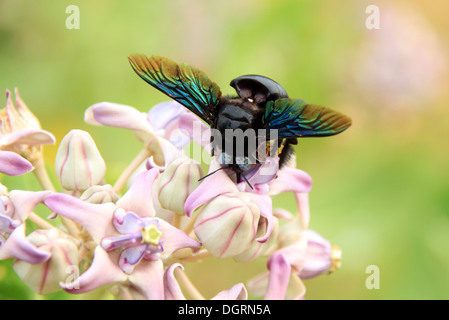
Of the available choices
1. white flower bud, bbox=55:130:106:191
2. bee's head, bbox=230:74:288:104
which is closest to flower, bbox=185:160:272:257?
bee's head, bbox=230:74:288:104

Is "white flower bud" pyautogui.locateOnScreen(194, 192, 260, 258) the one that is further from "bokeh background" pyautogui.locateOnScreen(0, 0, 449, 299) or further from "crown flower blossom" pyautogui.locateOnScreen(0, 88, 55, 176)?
"bokeh background" pyautogui.locateOnScreen(0, 0, 449, 299)

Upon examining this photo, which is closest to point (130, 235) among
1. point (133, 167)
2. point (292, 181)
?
point (133, 167)

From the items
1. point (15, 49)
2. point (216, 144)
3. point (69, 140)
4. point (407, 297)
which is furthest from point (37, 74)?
point (407, 297)

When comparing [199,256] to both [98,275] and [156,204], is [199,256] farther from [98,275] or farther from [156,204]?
[98,275]

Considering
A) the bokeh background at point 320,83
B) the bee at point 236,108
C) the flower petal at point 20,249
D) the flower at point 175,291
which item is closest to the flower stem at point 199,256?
the flower at point 175,291

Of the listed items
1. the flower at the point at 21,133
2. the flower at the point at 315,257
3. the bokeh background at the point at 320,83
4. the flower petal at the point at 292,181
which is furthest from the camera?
the bokeh background at the point at 320,83

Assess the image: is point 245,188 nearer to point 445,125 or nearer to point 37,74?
point 37,74

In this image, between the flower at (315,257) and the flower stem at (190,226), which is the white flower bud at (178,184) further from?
the flower at (315,257)
